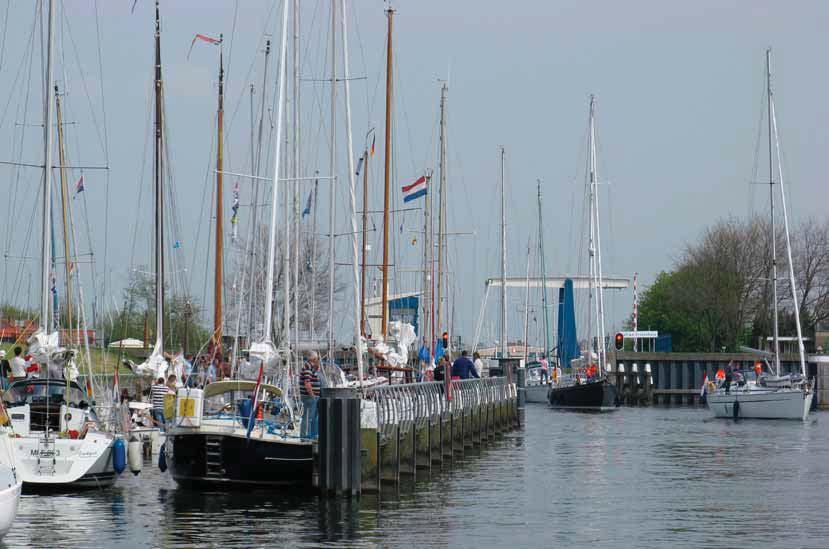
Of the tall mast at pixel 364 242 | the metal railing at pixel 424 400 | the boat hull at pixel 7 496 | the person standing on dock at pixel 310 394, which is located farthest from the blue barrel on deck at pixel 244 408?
the tall mast at pixel 364 242

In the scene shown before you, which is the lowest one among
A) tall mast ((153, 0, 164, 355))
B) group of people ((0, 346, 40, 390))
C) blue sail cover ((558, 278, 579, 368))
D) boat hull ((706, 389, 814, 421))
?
boat hull ((706, 389, 814, 421))

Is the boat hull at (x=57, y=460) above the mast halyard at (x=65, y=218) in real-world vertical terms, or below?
below

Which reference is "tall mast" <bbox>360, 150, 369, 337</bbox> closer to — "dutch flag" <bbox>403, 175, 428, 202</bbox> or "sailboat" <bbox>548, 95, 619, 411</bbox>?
"dutch flag" <bbox>403, 175, 428, 202</bbox>

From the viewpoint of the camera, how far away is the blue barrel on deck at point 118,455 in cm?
3111

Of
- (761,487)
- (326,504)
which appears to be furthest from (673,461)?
(326,504)

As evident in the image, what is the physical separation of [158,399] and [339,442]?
1007cm

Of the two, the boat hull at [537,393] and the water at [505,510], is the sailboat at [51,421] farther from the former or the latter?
the boat hull at [537,393]

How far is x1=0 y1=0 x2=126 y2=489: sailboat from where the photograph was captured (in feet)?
98.2

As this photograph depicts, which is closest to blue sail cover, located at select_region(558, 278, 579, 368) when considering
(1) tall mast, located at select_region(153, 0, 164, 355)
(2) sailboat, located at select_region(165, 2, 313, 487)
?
(1) tall mast, located at select_region(153, 0, 164, 355)

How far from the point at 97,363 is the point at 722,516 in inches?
1792

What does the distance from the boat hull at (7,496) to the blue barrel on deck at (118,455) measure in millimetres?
8202

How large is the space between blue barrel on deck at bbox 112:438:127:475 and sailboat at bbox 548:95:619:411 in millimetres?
46334

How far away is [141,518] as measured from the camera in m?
27.4

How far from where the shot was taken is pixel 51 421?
31.2 metres
